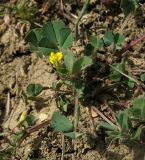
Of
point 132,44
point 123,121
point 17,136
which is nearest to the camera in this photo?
point 123,121

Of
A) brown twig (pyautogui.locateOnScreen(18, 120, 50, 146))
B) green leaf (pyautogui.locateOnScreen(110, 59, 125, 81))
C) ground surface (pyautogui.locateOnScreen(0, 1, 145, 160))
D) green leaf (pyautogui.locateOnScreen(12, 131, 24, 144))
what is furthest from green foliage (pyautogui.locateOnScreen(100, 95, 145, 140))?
green leaf (pyautogui.locateOnScreen(12, 131, 24, 144))

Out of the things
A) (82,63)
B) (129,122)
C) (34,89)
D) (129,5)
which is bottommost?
(129,122)

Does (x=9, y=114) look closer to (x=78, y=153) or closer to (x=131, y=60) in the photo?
(x=78, y=153)

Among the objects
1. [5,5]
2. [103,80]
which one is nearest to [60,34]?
[103,80]

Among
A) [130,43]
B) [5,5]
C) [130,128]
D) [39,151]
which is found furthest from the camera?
[5,5]

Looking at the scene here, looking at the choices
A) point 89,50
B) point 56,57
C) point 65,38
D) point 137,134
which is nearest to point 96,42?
point 89,50

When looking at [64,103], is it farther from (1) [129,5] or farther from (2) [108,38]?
(1) [129,5]

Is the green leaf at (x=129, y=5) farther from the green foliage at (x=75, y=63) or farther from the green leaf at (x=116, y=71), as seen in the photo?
the green foliage at (x=75, y=63)
